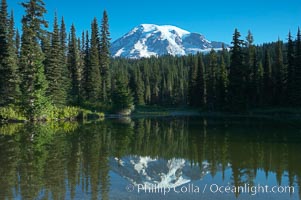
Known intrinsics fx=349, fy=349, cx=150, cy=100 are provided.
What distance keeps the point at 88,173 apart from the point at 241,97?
54399 millimetres

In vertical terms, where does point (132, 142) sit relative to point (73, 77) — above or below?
below

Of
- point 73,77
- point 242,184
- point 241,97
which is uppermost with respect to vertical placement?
point 73,77

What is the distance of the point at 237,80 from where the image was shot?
6419cm

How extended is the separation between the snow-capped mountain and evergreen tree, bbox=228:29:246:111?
49.0m

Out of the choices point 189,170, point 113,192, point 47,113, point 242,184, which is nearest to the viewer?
point 113,192

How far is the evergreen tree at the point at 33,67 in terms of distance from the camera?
143 ft

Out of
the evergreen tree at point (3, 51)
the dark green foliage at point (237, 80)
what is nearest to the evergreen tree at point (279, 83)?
the dark green foliage at point (237, 80)

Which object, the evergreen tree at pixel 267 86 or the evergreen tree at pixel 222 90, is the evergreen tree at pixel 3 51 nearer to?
→ the evergreen tree at pixel 222 90

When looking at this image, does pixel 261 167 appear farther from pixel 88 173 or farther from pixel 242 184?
pixel 88 173

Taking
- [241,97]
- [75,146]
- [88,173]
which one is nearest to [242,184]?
[88,173]

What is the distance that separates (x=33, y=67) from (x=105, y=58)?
1270 inches

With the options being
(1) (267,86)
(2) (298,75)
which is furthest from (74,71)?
(2) (298,75)

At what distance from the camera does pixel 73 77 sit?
2803 inches

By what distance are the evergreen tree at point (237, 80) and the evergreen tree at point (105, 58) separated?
83.4 feet
